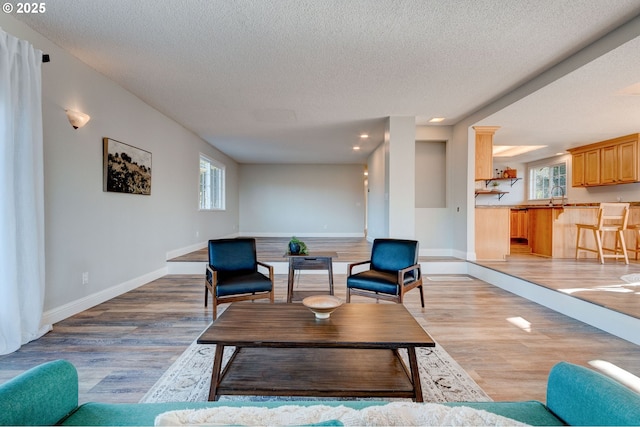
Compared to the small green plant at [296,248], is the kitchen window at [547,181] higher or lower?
higher

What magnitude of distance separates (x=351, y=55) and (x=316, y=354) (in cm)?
282

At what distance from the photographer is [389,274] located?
330cm

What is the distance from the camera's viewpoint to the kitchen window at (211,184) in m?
7.38

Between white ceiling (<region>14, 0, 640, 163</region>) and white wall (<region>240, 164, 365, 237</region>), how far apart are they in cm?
496

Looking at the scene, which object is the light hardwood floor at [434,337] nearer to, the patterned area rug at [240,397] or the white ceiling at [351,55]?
the patterned area rug at [240,397]

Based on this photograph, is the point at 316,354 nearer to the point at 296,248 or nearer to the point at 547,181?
the point at 296,248

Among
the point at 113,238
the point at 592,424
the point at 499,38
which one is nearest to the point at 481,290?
the point at 499,38

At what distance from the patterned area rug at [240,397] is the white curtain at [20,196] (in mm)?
1387

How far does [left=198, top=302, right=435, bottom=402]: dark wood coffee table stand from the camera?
4.89 ft

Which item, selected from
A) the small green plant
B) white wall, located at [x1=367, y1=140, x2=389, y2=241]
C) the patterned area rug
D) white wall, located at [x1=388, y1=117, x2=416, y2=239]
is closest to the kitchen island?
white wall, located at [x1=388, y1=117, x2=416, y2=239]

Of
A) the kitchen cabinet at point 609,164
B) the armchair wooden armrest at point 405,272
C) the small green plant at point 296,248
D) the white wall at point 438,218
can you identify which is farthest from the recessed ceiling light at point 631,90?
the small green plant at point 296,248

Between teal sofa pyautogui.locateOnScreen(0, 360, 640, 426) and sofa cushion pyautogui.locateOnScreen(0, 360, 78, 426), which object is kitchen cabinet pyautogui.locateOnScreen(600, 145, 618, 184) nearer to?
Answer: teal sofa pyautogui.locateOnScreen(0, 360, 640, 426)

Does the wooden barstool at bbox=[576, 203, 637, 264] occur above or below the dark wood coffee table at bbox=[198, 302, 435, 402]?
above

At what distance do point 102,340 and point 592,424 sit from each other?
315 centimetres
